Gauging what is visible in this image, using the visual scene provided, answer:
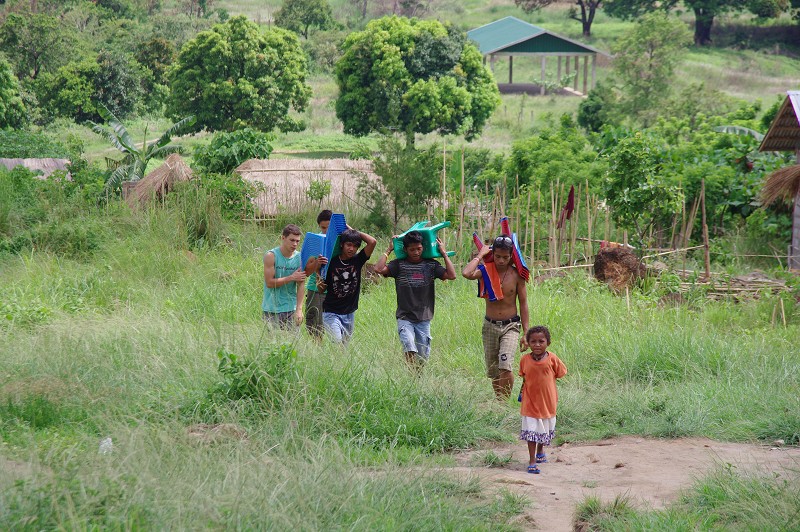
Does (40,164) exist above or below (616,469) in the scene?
above

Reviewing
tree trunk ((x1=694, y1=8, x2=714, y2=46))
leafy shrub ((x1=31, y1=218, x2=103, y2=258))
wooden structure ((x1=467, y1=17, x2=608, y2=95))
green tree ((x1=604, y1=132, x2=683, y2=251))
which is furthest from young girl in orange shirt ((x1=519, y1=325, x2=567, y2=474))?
tree trunk ((x1=694, y1=8, x2=714, y2=46))

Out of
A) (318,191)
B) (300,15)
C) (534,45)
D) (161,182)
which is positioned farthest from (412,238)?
(300,15)

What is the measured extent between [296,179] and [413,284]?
29.1 ft

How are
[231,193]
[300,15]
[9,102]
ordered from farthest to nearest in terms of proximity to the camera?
[300,15], [9,102], [231,193]

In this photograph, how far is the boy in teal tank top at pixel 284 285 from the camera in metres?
7.92

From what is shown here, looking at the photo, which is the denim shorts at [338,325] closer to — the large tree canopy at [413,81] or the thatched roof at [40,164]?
the thatched roof at [40,164]

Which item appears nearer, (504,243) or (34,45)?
(504,243)

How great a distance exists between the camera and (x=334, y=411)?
621 centimetres

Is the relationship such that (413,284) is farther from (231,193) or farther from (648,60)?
(648,60)

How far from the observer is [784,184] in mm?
10797

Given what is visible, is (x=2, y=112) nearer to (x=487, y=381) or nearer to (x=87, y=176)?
(x=87, y=176)

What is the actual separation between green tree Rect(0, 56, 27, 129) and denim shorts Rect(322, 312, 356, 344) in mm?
23208

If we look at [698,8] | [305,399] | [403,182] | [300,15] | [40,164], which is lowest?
[305,399]

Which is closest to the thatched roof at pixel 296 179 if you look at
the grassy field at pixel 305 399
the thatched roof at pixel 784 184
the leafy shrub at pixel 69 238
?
the leafy shrub at pixel 69 238
